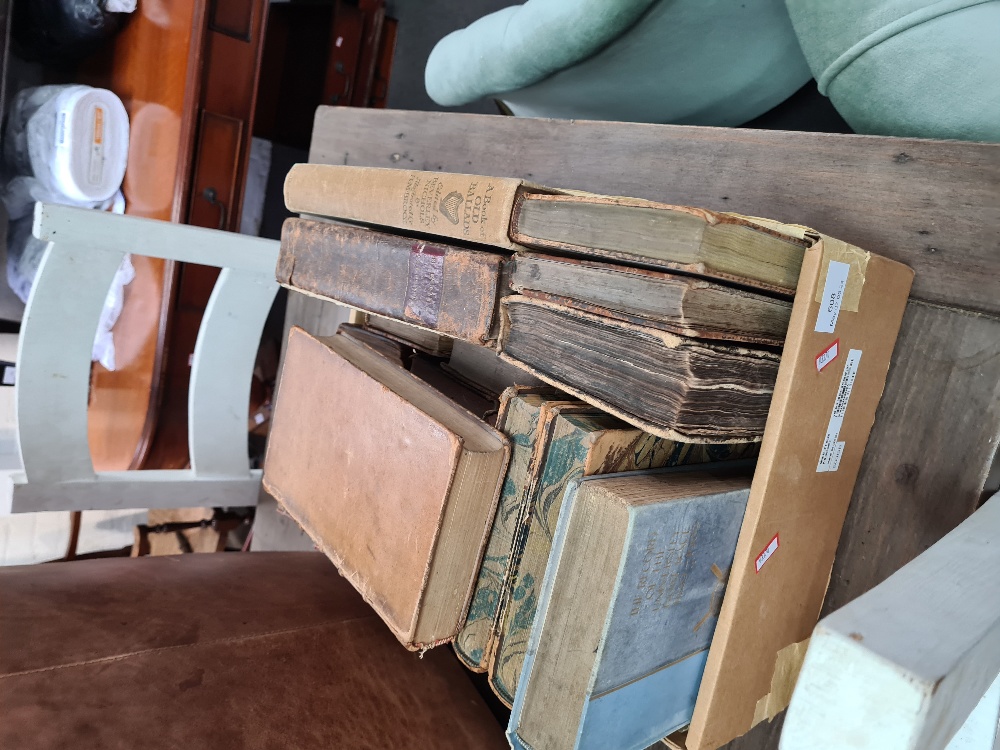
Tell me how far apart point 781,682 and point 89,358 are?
113 cm

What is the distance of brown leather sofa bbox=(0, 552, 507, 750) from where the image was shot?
754 millimetres

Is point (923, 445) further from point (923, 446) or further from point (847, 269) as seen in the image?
point (847, 269)

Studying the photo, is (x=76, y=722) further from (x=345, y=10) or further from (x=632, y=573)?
(x=345, y=10)

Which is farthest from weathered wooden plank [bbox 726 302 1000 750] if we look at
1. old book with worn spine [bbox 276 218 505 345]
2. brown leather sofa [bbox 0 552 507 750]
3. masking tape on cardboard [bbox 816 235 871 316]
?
brown leather sofa [bbox 0 552 507 750]

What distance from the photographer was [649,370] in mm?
541

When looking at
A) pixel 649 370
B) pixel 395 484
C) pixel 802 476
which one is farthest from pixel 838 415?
pixel 395 484

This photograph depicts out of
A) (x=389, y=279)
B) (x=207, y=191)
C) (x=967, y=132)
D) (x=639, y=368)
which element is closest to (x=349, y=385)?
(x=389, y=279)

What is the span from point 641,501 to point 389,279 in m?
0.38

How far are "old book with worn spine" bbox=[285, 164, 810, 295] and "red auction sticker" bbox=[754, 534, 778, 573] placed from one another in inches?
8.6

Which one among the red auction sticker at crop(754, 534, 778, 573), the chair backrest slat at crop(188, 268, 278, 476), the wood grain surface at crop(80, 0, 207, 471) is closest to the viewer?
the red auction sticker at crop(754, 534, 778, 573)

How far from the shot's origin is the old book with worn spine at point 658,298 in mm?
510

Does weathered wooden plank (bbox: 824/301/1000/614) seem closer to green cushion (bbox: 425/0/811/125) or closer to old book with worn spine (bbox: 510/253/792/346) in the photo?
old book with worn spine (bbox: 510/253/792/346)

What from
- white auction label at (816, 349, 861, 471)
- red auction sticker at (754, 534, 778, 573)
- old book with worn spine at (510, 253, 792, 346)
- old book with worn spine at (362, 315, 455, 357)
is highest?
old book with worn spine at (510, 253, 792, 346)

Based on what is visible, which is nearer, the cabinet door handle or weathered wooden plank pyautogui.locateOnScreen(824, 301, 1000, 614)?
weathered wooden plank pyautogui.locateOnScreen(824, 301, 1000, 614)
